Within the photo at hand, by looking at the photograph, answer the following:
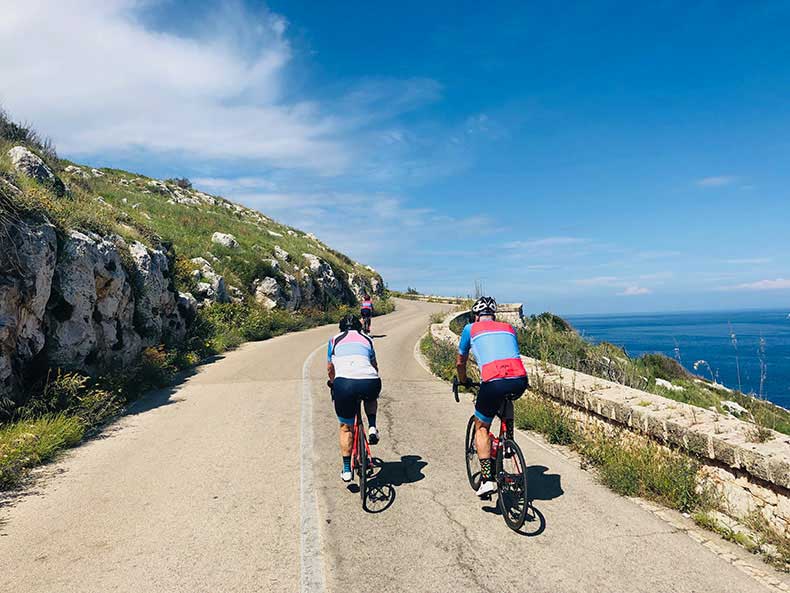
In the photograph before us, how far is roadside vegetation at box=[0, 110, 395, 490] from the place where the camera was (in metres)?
7.89

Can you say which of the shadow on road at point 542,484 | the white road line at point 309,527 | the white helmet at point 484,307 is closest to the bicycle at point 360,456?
the white road line at point 309,527

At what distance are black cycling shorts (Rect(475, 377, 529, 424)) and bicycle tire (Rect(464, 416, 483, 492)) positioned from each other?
55 centimetres

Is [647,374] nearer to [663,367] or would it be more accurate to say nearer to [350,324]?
[663,367]

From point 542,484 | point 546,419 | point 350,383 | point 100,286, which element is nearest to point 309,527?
point 350,383

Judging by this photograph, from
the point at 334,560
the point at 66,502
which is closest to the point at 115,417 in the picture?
the point at 66,502

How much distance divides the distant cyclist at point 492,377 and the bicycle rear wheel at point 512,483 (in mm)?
145

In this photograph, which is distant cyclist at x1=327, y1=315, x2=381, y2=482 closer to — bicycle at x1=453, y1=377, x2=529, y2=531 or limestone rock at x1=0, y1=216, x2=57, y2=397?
bicycle at x1=453, y1=377, x2=529, y2=531

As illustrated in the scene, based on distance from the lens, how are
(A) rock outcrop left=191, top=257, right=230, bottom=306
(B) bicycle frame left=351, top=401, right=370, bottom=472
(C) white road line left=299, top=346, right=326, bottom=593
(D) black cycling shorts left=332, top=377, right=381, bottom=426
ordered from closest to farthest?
(C) white road line left=299, top=346, right=326, bottom=593 < (D) black cycling shorts left=332, top=377, right=381, bottom=426 < (B) bicycle frame left=351, top=401, right=370, bottom=472 < (A) rock outcrop left=191, top=257, right=230, bottom=306

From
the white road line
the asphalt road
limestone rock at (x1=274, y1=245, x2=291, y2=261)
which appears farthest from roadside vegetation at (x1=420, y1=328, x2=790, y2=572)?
limestone rock at (x1=274, y1=245, x2=291, y2=261)

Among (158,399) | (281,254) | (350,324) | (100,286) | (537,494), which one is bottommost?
(537,494)

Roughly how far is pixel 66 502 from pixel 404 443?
4648 millimetres

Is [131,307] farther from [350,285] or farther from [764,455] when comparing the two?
[350,285]

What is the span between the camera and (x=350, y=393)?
5566mm

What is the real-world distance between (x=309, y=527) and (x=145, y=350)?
10572 millimetres
